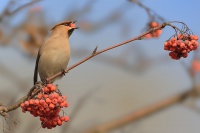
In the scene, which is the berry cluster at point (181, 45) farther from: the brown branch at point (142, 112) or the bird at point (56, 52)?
the bird at point (56, 52)

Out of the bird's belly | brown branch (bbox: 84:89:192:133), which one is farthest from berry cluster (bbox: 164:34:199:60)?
the bird's belly

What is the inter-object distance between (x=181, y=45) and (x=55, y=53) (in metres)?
1.43

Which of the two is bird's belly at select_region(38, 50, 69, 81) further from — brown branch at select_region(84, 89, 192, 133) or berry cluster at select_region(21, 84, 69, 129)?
brown branch at select_region(84, 89, 192, 133)

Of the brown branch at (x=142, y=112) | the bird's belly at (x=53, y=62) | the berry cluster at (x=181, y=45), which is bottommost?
the brown branch at (x=142, y=112)

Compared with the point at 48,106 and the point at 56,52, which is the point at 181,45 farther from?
the point at 56,52

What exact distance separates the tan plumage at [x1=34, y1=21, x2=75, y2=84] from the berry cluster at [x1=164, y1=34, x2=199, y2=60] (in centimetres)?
126

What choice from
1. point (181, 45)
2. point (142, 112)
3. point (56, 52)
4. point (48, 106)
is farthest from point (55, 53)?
point (142, 112)

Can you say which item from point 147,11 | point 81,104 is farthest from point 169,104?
point 147,11

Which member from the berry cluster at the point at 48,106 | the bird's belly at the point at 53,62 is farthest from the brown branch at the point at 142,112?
the bird's belly at the point at 53,62

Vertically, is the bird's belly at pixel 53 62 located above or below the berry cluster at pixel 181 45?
above

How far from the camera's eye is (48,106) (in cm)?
208

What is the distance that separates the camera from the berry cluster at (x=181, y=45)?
6.95 feet

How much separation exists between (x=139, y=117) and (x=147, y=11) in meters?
1.33

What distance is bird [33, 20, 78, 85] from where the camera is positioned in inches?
129
